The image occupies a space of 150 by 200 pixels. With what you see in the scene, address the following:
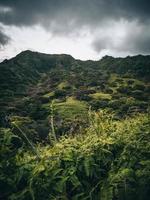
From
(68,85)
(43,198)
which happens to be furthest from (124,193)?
(68,85)

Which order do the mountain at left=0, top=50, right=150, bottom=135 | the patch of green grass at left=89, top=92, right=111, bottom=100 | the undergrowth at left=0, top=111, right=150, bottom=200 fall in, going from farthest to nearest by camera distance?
1. the patch of green grass at left=89, top=92, right=111, bottom=100
2. the mountain at left=0, top=50, right=150, bottom=135
3. the undergrowth at left=0, top=111, right=150, bottom=200

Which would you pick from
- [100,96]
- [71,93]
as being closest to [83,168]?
[100,96]

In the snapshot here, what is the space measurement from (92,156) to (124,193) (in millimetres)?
544

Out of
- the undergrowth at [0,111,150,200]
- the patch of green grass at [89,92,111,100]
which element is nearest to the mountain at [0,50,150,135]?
the patch of green grass at [89,92,111,100]

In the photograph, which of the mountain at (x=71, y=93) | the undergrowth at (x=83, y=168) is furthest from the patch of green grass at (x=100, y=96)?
the undergrowth at (x=83, y=168)

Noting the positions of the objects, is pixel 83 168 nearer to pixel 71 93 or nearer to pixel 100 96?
pixel 100 96

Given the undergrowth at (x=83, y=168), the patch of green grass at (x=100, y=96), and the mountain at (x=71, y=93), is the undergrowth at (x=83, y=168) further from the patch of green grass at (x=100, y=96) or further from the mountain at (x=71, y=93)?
the patch of green grass at (x=100, y=96)

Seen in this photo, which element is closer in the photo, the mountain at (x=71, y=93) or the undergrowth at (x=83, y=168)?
the undergrowth at (x=83, y=168)

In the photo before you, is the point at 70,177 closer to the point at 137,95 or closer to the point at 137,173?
the point at 137,173

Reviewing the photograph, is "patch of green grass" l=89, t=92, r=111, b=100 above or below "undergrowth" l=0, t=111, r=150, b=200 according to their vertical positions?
below

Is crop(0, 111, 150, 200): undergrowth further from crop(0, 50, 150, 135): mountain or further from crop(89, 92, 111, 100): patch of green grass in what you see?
crop(89, 92, 111, 100): patch of green grass

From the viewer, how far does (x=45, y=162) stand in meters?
3.89

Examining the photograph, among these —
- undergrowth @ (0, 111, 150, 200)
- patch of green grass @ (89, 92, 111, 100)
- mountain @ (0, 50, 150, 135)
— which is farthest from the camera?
patch of green grass @ (89, 92, 111, 100)

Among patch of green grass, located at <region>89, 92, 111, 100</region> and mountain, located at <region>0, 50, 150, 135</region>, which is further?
patch of green grass, located at <region>89, 92, 111, 100</region>
